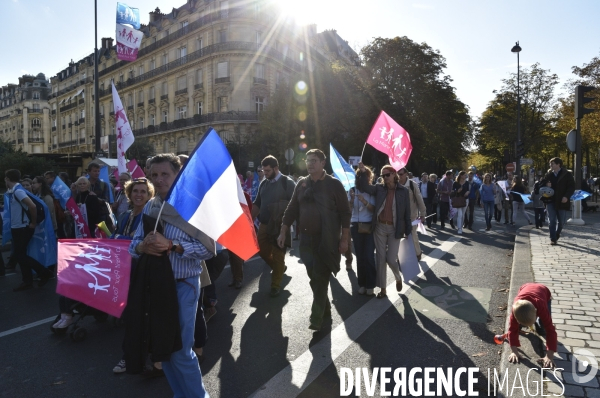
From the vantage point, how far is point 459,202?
12.7 meters

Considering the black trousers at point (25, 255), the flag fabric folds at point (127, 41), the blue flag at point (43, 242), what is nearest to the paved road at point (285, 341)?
the black trousers at point (25, 255)

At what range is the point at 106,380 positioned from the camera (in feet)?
12.3

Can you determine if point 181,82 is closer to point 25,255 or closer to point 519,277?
point 25,255

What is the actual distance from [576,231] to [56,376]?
11.9 m

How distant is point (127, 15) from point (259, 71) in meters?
25.7

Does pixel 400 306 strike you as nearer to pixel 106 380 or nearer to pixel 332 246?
pixel 332 246

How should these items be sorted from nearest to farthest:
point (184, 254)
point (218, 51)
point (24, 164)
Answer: point (184, 254) → point (24, 164) → point (218, 51)

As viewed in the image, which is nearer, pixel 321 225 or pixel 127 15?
pixel 321 225

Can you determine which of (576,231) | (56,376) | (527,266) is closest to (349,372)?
(56,376)

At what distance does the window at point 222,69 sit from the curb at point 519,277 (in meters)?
33.8

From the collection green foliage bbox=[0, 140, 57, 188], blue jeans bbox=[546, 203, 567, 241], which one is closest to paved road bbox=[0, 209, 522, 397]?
blue jeans bbox=[546, 203, 567, 241]

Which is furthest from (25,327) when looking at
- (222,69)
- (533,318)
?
(222,69)

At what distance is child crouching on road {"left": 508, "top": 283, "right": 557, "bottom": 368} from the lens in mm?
3601

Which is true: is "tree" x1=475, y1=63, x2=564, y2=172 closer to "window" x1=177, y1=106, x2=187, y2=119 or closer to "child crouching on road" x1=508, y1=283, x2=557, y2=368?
"window" x1=177, y1=106, x2=187, y2=119
